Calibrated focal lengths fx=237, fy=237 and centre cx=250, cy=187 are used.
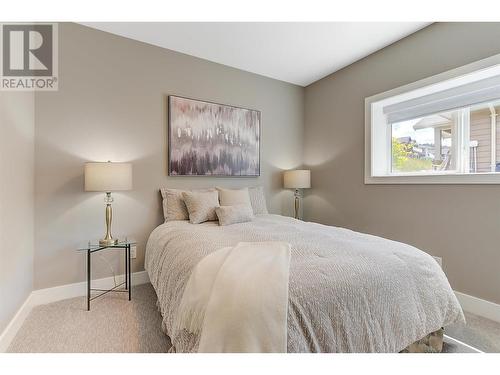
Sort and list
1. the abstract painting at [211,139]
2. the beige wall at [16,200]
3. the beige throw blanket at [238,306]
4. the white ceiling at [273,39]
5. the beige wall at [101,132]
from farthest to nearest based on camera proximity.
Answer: the abstract painting at [211,139], the white ceiling at [273,39], the beige wall at [101,132], the beige wall at [16,200], the beige throw blanket at [238,306]

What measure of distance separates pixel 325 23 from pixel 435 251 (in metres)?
2.38

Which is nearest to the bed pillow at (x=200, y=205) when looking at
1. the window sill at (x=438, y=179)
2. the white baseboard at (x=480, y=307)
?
the window sill at (x=438, y=179)

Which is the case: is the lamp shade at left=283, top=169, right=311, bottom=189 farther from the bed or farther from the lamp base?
the lamp base

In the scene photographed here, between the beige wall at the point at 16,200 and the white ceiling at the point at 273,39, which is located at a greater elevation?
the white ceiling at the point at 273,39

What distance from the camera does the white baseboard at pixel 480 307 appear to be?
1.86 meters

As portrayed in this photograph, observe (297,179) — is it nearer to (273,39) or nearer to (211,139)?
(211,139)

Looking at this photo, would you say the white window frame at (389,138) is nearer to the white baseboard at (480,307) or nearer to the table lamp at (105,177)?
the white baseboard at (480,307)

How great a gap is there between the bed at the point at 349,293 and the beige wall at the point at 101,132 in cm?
114

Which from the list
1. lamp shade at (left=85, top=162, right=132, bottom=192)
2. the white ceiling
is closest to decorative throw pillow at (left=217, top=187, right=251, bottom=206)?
lamp shade at (left=85, top=162, right=132, bottom=192)

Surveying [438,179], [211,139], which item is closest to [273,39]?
[211,139]

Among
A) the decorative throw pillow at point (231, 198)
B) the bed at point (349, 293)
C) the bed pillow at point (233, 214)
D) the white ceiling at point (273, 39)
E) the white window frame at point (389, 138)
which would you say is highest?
the white ceiling at point (273, 39)

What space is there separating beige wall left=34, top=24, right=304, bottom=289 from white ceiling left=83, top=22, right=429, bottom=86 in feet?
0.60

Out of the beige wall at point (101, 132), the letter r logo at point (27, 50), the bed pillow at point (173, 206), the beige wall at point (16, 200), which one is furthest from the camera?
the bed pillow at point (173, 206)

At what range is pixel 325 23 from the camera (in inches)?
86.8
